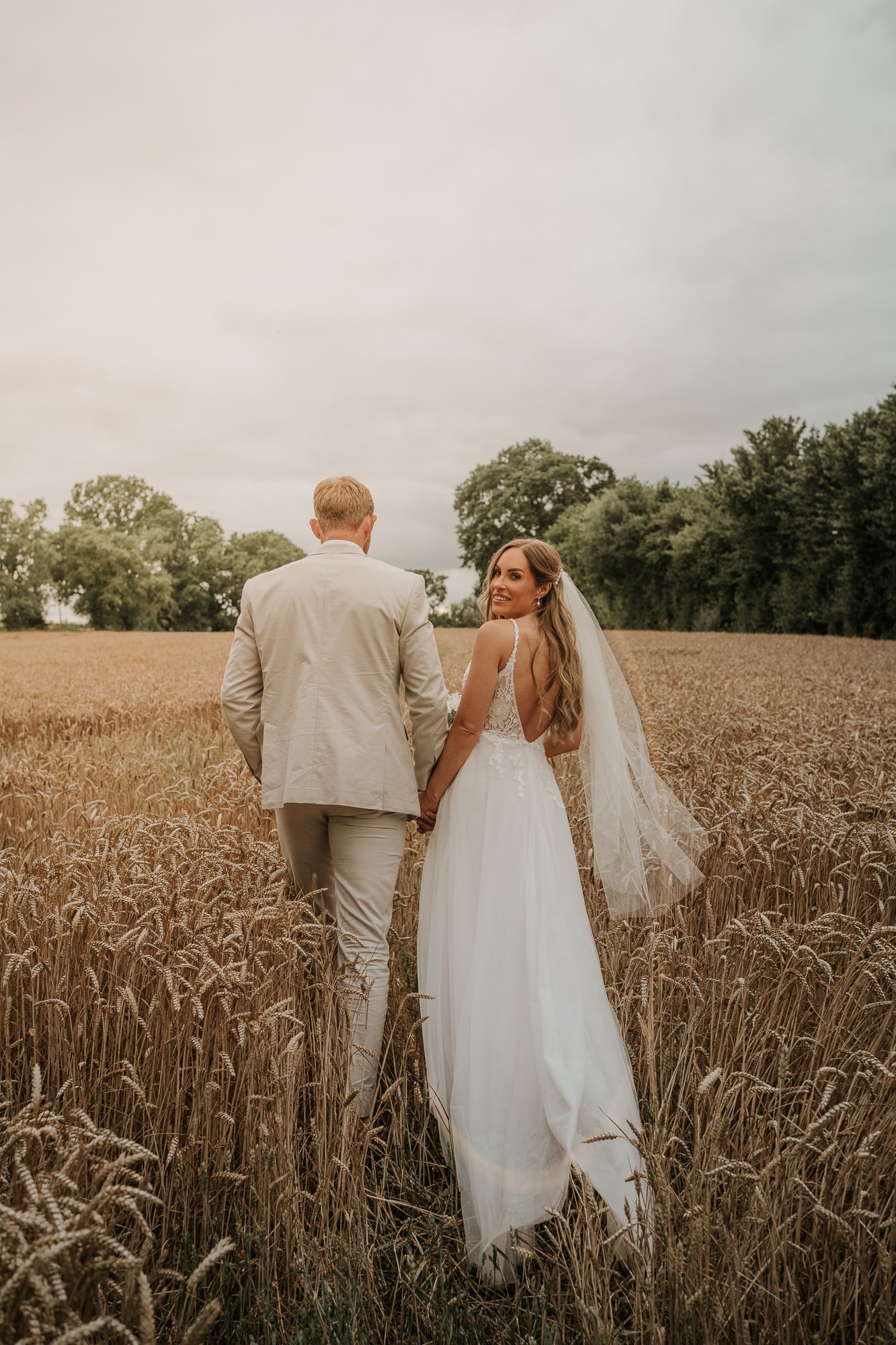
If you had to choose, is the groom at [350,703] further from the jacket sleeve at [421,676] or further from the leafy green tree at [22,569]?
the leafy green tree at [22,569]

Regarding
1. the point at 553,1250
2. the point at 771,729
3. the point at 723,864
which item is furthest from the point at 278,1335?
the point at 771,729

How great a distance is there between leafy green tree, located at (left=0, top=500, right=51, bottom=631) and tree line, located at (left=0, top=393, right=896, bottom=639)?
5.4 inches

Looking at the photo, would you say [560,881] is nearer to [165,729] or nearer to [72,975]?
[72,975]

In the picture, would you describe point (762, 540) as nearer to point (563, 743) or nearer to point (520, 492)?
point (520, 492)

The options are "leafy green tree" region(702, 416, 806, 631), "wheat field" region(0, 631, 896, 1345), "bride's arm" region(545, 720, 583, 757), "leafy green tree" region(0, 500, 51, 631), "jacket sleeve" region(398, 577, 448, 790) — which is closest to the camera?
"wheat field" region(0, 631, 896, 1345)

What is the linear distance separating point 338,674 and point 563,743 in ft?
3.86

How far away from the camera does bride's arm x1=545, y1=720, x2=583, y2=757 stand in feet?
12.1

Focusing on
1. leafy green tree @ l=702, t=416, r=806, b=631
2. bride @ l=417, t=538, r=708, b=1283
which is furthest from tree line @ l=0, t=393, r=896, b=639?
bride @ l=417, t=538, r=708, b=1283

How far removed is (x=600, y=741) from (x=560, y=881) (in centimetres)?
97

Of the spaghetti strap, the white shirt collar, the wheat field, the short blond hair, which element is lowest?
the wheat field

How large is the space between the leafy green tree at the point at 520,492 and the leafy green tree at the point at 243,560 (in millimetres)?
17622

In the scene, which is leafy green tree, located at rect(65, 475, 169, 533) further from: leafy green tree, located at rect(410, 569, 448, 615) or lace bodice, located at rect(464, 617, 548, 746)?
lace bodice, located at rect(464, 617, 548, 746)

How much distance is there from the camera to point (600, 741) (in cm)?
392

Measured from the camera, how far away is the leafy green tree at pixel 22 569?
6688 centimetres
